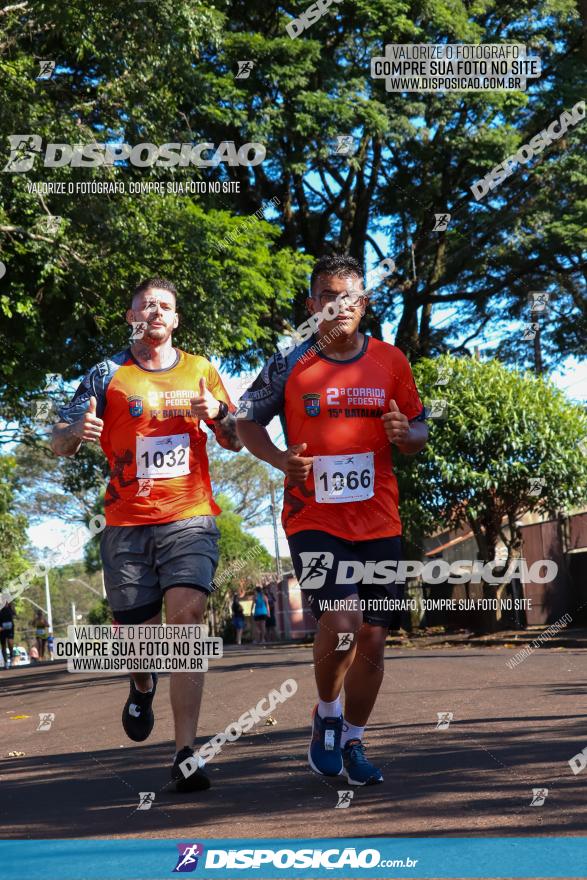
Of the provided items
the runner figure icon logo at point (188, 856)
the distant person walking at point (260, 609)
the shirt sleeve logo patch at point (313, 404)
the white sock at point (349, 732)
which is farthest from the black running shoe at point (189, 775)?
the distant person walking at point (260, 609)

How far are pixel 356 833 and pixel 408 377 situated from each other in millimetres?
2216

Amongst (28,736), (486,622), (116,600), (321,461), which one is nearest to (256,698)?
(28,736)

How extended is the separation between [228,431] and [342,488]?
2.71 ft

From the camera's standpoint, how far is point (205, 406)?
566 centimetres

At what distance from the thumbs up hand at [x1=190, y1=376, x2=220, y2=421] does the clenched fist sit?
0.55 meters

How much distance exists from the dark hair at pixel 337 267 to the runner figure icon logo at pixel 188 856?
8.29ft

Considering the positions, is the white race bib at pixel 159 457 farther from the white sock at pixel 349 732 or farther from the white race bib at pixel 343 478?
the white sock at pixel 349 732

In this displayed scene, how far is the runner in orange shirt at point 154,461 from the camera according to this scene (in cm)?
571

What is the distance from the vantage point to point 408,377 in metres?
5.66

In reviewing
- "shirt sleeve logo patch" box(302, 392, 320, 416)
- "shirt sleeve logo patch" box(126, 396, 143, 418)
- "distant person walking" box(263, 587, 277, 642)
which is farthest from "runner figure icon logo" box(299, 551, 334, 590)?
"distant person walking" box(263, 587, 277, 642)

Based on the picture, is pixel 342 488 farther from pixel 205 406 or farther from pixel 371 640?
pixel 205 406

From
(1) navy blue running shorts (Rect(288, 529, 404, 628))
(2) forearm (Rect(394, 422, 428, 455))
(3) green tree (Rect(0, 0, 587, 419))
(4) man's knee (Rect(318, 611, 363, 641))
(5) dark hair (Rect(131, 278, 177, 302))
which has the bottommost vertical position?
(4) man's knee (Rect(318, 611, 363, 641))

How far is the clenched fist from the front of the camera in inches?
204

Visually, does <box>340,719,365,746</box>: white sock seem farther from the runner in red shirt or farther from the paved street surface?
the paved street surface
